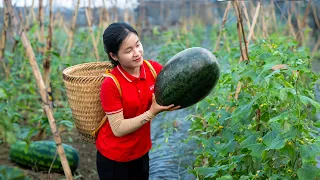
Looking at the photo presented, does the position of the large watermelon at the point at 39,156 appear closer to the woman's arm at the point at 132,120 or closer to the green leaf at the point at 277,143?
the woman's arm at the point at 132,120

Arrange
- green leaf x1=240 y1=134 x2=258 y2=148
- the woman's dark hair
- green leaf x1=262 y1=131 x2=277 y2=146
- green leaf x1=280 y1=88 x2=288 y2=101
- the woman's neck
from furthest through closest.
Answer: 1. the woman's neck
2. the woman's dark hair
3. green leaf x1=240 y1=134 x2=258 y2=148
4. green leaf x1=262 y1=131 x2=277 y2=146
5. green leaf x1=280 y1=88 x2=288 y2=101

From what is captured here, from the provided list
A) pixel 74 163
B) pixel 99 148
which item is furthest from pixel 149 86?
pixel 74 163

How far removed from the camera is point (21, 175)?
4.54ft

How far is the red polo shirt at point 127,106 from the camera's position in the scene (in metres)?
2.53

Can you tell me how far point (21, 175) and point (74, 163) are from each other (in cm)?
272

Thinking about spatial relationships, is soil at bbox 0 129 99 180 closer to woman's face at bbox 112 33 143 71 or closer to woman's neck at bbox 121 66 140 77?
woman's neck at bbox 121 66 140 77

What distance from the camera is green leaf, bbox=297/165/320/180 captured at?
2090 millimetres

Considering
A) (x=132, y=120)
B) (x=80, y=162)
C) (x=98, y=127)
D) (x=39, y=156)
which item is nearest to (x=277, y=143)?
(x=132, y=120)

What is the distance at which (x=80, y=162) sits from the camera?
4449mm

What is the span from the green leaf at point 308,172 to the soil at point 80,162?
2.17 meters

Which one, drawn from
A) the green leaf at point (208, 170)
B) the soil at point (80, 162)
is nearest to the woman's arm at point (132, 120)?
the green leaf at point (208, 170)

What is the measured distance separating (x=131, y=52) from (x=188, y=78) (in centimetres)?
33

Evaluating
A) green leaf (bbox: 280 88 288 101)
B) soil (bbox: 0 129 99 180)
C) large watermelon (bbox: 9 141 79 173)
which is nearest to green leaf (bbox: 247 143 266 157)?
green leaf (bbox: 280 88 288 101)

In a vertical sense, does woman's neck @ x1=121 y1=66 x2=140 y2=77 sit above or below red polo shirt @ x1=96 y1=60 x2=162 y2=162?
above
